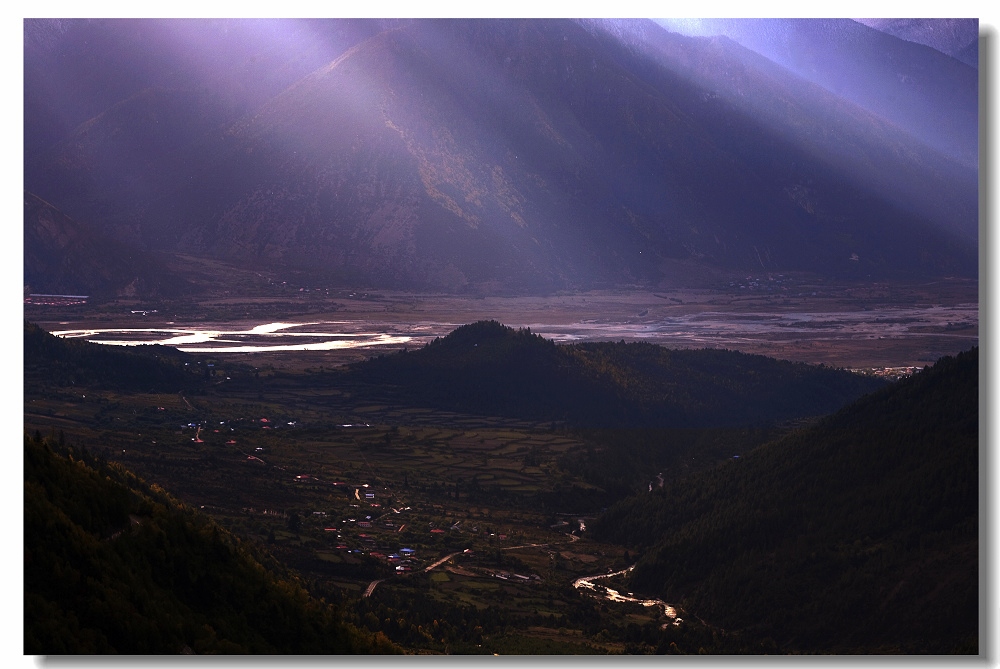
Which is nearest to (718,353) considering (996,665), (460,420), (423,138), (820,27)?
(460,420)

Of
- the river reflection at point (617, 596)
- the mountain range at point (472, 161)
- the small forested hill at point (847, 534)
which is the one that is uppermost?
the mountain range at point (472, 161)

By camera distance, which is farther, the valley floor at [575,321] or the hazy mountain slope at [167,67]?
the hazy mountain slope at [167,67]

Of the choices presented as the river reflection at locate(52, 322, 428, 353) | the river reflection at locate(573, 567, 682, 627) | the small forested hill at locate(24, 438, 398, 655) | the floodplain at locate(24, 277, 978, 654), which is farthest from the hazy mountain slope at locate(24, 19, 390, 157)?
the small forested hill at locate(24, 438, 398, 655)

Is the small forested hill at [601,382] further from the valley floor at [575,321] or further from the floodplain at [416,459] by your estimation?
the valley floor at [575,321]

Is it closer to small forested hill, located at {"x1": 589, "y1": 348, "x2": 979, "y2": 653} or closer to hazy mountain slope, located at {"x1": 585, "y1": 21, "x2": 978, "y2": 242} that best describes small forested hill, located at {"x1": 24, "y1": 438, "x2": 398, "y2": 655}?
small forested hill, located at {"x1": 589, "y1": 348, "x2": 979, "y2": 653}

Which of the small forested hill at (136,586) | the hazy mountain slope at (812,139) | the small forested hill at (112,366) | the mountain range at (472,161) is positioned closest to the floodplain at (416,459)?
the small forested hill at (112,366)

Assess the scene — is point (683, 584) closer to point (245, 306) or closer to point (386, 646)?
point (386, 646)
